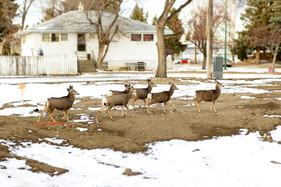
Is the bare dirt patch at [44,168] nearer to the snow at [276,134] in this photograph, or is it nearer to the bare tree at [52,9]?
the snow at [276,134]

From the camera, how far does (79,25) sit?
190 ft

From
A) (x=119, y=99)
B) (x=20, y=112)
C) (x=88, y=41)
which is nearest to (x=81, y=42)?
(x=88, y=41)

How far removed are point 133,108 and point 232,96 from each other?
6224 millimetres

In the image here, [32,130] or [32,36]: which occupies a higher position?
[32,36]

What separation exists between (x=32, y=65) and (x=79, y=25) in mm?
15925

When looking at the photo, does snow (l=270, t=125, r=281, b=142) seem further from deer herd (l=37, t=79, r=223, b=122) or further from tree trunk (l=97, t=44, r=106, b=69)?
tree trunk (l=97, t=44, r=106, b=69)

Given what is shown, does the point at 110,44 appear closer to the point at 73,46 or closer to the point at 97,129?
the point at 73,46

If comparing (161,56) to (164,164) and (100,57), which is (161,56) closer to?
(100,57)

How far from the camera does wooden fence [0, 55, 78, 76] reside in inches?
1683

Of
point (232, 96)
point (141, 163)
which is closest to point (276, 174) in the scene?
point (141, 163)

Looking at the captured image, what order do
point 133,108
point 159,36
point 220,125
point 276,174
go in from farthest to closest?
point 159,36, point 133,108, point 220,125, point 276,174

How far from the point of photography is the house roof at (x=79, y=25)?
5641cm

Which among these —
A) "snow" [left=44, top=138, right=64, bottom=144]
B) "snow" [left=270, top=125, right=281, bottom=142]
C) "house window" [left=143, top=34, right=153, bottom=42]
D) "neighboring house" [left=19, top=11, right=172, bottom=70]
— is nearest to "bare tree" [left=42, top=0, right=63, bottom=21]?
"neighboring house" [left=19, top=11, right=172, bottom=70]

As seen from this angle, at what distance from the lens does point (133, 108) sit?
17.5m
